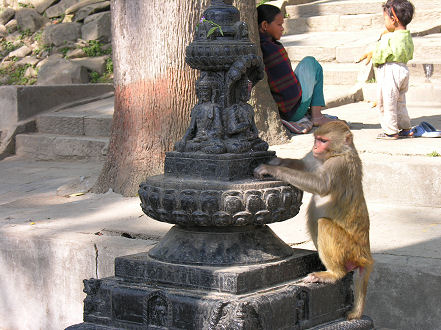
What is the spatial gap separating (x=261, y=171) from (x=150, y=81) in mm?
3047

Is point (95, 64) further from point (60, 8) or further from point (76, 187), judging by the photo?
point (76, 187)

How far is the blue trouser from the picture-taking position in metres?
7.73

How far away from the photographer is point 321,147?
12.3 ft

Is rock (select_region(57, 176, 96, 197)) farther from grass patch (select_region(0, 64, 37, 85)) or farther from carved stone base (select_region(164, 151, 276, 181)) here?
grass patch (select_region(0, 64, 37, 85))

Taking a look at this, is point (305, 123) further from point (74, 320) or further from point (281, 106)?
point (74, 320)

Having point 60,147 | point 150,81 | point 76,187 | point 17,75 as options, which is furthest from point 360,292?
point 17,75

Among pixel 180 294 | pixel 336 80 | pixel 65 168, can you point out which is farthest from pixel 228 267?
pixel 336 80

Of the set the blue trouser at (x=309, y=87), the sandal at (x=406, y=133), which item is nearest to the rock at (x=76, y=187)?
the blue trouser at (x=309, y=87)

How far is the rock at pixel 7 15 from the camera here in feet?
44.0

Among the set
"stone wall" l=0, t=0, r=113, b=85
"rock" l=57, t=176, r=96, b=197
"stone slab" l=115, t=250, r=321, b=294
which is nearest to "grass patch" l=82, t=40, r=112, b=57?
"stone wall" l=0, t=0, r=113, b=85

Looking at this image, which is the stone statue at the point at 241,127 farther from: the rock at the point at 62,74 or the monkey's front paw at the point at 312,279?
the rock at the point at 62,74

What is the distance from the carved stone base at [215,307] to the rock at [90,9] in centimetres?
946

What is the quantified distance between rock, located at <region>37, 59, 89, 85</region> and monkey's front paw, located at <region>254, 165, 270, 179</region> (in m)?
7.97

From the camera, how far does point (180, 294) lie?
336 cm
